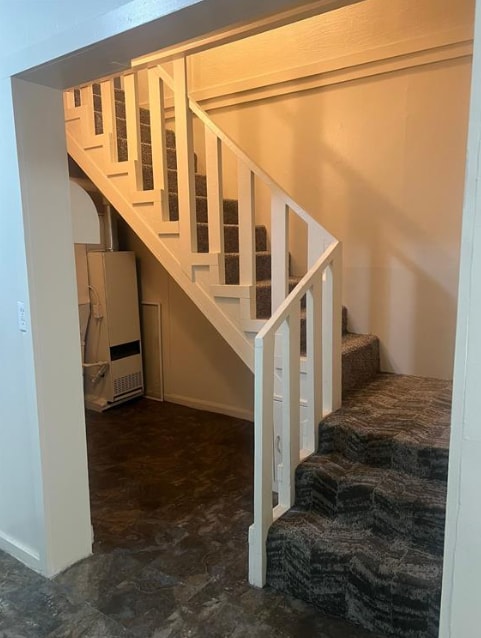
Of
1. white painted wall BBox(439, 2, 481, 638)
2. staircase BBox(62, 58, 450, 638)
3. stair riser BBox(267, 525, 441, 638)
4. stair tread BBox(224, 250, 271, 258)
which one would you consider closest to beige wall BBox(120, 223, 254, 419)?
stair tread BBox(224, 250, 271, 258)

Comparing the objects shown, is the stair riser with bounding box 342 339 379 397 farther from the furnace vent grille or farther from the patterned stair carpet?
the furnace vent grille

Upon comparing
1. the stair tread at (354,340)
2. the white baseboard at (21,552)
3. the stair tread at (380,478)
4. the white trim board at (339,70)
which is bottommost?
the white baseboard at (21,552)

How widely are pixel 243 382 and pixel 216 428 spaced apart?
43cm

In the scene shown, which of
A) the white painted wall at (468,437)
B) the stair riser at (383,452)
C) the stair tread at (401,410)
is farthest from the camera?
the stair tread at (401,410)

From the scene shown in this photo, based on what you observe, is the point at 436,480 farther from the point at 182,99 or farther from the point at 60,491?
the point at 182,99

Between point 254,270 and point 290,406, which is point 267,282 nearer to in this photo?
point 254,270

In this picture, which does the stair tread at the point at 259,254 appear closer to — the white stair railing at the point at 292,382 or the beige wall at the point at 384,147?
the beige wall at the point at 384,147

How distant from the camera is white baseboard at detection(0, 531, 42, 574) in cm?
213

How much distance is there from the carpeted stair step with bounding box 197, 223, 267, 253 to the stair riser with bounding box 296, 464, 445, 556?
156cm

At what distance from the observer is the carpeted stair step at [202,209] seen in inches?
123

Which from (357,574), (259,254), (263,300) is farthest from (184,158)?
(357,574)

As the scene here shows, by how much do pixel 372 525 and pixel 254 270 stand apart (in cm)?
142

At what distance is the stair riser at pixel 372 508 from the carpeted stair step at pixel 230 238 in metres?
1.56

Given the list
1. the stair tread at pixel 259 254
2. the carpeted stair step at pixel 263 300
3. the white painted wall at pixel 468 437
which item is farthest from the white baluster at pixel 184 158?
the white painted wall at pixel 468 437
